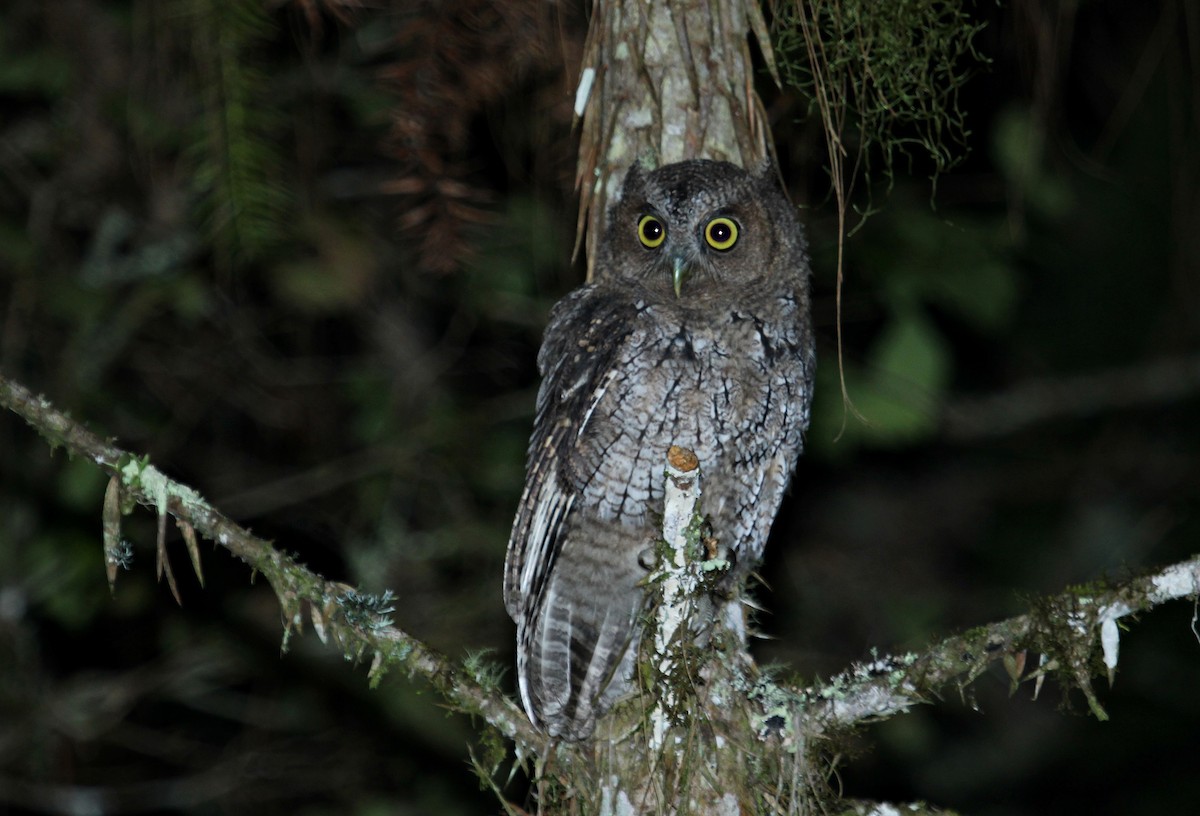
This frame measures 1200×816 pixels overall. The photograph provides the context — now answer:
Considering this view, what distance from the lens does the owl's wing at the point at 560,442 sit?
2.46 m

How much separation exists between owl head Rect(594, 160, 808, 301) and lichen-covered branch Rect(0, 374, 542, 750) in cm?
102

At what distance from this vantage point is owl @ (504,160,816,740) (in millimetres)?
2420

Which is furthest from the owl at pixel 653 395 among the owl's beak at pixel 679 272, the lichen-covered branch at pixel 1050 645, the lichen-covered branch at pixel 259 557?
the lichen-covered branch at pixel 1050 645

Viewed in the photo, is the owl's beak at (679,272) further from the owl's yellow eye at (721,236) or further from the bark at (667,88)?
the bark at (667,88)

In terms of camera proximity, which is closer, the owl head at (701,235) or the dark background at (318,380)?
the owl head at (701,235)

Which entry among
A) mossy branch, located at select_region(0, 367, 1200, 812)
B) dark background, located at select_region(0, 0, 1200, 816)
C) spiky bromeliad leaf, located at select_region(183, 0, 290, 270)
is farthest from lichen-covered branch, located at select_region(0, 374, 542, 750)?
dark background, located at select_region(0, 0, 1200, 816)

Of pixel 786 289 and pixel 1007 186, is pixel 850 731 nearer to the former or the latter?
pixel 786 289

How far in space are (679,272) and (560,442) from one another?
45cm

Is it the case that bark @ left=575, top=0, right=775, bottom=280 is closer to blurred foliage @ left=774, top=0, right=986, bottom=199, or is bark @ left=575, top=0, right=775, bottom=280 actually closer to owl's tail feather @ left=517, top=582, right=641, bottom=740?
blurred foliage @ left=774, top=0, right=986, bottom=199

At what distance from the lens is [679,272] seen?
2.47 metres

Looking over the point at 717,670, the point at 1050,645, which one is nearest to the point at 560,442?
the point at 717,670

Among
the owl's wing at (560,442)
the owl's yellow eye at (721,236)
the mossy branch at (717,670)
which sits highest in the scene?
the owl's yellow eye at (721,236)

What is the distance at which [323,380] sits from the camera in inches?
167

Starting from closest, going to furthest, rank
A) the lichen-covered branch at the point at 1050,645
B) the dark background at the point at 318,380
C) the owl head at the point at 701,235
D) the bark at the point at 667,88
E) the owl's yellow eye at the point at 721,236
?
the lichen-covered branch at the point at 1050,645 < the bark at the point at 667,88 < the owl head at the point at 701,235 < the owl's yellow eye at the point at 721,236 < the dark background at the point at 318,380
